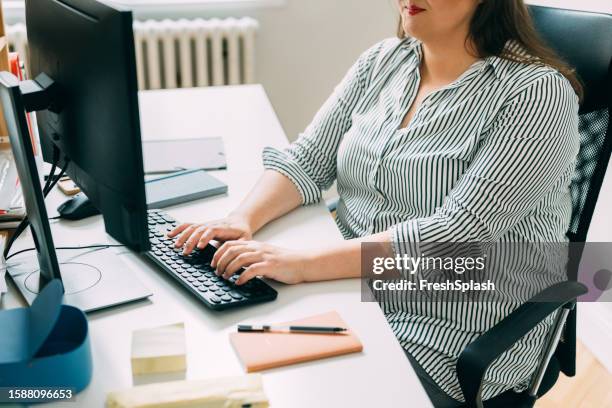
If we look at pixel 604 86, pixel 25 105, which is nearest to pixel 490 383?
pixel 604 86

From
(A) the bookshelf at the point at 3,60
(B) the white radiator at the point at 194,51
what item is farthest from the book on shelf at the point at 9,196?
(B) the white radiator at the point at 194,51

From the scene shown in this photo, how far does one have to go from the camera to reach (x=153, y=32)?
260 cm

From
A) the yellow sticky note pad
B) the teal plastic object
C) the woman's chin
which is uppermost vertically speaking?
the woman's chin

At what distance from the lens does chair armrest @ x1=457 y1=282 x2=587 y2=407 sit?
3.39ft

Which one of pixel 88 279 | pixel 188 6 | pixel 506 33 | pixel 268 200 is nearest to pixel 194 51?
pixel 188 6

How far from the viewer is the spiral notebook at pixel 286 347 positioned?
3.05 ft

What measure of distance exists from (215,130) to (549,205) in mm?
874

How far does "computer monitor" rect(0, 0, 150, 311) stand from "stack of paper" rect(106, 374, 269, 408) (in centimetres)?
23

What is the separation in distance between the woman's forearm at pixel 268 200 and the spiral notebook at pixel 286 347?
37cm

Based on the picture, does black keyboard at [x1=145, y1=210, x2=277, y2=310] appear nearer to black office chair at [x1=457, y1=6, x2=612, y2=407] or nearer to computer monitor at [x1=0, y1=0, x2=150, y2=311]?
computer monitor at [x1=0, y1=0, x2=150, y2=311]

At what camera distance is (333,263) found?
1.16 metres

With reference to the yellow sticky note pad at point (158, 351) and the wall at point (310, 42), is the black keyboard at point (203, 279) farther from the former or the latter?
the wall at point (310, 42)

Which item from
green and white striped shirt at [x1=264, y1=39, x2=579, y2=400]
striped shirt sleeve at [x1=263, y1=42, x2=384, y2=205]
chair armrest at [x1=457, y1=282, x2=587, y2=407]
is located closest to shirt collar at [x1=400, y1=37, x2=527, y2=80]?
green and white striped shirt at [x1=264, y1=39, x2=579, y2=400]

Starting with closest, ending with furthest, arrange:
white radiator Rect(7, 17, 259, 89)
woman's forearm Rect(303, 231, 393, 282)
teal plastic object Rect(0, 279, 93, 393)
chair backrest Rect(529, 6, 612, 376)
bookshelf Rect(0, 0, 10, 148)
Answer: teal plastic object Rect(0, 279, 93, 393), woman's forearm Rect(303, 231, 393, 282), chair backrest Rect(529, 6, 612, 376), bookshelf Rect(0, 0, 10, 148), white radiator Rect(7, 17, 259, 89)
